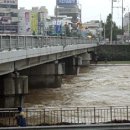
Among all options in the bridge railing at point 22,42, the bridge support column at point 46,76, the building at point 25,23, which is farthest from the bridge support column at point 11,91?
the building at point 25,23

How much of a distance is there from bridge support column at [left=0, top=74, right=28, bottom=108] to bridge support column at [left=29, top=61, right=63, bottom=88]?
16.1m

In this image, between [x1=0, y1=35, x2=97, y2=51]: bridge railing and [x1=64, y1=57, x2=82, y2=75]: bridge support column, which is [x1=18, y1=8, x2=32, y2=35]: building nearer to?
[x1=64, y1=57, x2=82, y2=75]: bridge support column

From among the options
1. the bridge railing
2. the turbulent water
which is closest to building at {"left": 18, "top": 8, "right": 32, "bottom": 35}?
the turbulent water

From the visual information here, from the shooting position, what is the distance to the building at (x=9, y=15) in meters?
128

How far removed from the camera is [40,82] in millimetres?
46500

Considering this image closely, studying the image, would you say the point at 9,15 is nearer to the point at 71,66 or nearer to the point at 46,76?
the point at 71,66

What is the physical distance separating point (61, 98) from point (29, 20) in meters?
107

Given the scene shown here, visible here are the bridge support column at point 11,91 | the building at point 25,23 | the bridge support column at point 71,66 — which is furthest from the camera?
the building at point 25,23

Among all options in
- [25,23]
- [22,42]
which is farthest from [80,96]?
[25,23]

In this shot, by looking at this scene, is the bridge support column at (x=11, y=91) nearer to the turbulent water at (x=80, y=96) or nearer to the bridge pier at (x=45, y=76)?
the turbulent water at (x=80, y=96)

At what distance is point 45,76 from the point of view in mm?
46969

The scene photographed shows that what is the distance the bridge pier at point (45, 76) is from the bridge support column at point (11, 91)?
16.1 m

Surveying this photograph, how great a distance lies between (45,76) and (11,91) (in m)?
17.8

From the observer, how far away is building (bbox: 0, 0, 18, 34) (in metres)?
128
